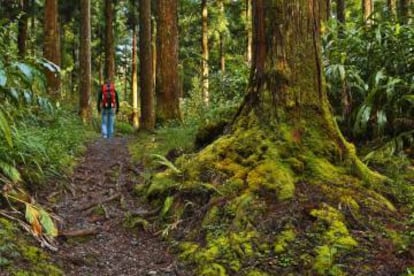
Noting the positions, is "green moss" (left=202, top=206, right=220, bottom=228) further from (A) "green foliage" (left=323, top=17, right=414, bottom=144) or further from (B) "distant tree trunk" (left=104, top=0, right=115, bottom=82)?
(B) "distant tree trunk" (left=104, top=0, right=115, bottom=82)

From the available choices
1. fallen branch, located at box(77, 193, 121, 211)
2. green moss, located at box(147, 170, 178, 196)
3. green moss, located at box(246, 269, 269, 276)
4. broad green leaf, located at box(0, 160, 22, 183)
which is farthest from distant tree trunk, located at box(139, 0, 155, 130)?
green moss, located at box(246, 269, 269, 276)

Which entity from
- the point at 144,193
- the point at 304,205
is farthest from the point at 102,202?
the point at 304,205

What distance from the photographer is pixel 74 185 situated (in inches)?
256

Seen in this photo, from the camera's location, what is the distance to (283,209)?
427 centimetres

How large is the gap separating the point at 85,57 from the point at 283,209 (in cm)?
1377

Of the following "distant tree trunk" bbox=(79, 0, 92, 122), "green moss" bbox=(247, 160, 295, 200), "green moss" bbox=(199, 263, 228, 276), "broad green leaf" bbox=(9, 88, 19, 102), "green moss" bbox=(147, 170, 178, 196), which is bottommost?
"green moss" bbox=(199, 263, 228, 276)

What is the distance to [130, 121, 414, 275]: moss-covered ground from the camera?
372 cm

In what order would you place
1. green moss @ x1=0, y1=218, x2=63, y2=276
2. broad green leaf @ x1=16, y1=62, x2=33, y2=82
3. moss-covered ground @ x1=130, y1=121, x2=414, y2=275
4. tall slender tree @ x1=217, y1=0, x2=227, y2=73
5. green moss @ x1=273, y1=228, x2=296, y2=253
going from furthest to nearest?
tall slender tree @ x1=217, y1=0, x2=227, y2=73 < broad green leaf @ x1=16, y1=62, x2=33, y2=82 < green moss @ x1=273, y1=228, x2=296, y2=253 < moss-covered ground @ x1=130, y1=121, x2=414, y2=275 < green moss @ x1=0, y1=218, x2=63, y2=276

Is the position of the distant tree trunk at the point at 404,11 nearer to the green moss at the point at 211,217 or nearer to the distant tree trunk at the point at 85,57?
the green moss at the point at 211,217

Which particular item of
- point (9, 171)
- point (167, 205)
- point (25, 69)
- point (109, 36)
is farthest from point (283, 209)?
point (109, 36)

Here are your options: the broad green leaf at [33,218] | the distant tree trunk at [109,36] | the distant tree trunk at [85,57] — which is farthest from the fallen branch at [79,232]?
the distant tree trunk at [109,36]

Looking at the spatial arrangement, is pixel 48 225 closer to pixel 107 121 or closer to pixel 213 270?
pixel 213 270

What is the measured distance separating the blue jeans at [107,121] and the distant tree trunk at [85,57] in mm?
3396

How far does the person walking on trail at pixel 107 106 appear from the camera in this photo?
45.1 ft
